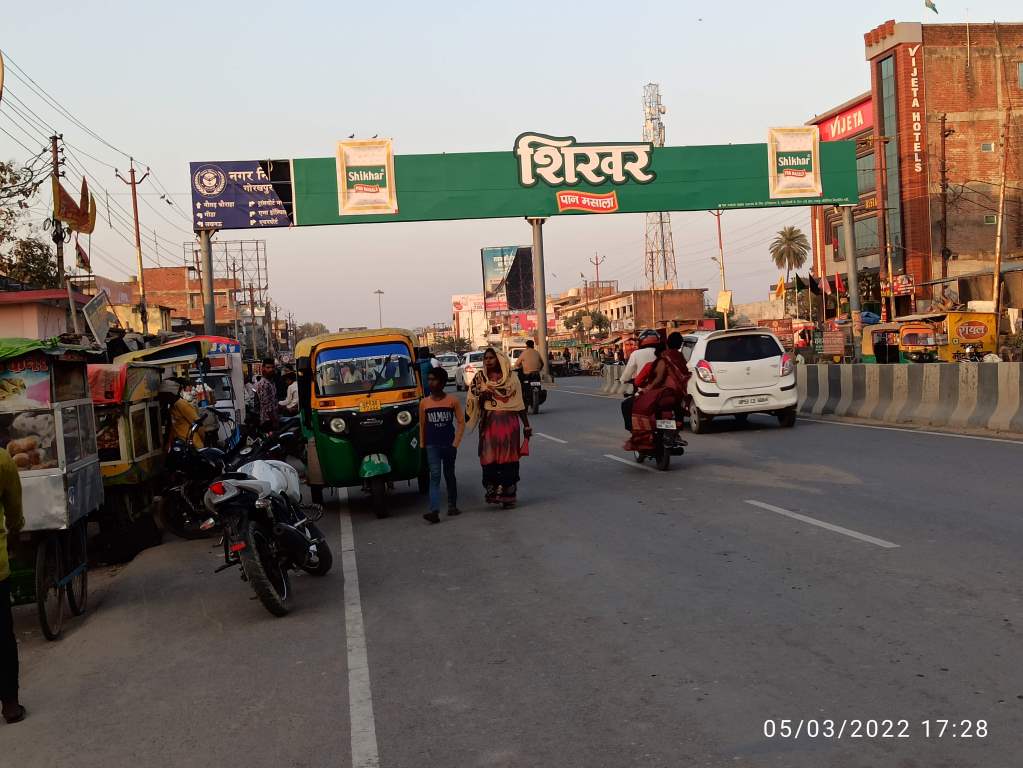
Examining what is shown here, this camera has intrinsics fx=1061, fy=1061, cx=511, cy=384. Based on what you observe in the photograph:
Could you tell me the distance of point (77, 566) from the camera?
8.53 meters

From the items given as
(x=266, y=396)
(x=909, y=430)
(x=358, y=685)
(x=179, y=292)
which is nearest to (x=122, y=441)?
(x=358, y=685)

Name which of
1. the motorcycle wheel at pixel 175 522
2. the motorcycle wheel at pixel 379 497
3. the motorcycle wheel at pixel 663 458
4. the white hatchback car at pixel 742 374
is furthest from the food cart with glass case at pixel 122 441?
the white hatchback car at pixel 742 374

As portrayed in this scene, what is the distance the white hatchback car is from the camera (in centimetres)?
1841

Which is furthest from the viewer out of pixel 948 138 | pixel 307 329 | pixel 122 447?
pixel 307 329

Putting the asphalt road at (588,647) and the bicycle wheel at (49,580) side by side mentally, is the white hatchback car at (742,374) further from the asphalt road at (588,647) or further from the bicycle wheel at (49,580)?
the bicycle wheel at (49,580)

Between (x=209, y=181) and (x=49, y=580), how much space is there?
1166 inches

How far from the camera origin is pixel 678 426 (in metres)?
14.0

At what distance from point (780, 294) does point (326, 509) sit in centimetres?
5954

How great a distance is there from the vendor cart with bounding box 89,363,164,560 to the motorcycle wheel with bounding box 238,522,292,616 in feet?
13.0

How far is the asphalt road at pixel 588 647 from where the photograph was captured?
15.3 feet

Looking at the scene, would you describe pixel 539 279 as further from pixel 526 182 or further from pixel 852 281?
pixel 852 281

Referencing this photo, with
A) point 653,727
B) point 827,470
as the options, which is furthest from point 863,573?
point 827,470

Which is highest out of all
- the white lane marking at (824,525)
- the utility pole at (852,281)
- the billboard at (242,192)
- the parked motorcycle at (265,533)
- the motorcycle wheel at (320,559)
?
the billboard at (242,192)

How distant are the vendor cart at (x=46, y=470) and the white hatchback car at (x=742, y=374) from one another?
39.4 feet
